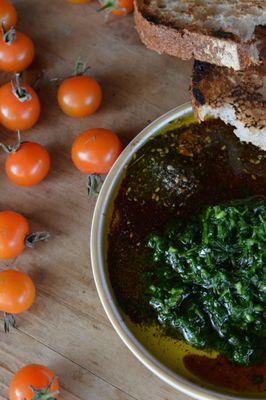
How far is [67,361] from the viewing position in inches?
88.7

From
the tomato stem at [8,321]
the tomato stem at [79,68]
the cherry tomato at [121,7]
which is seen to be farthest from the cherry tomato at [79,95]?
the tomato stem at [8,321]

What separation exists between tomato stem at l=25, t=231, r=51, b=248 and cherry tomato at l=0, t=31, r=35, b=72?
63 centimetres

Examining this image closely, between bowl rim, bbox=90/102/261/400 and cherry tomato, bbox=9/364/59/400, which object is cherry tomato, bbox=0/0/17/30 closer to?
bowl rim, bbox=90/102/261/400

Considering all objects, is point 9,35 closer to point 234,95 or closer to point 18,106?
point 18,106

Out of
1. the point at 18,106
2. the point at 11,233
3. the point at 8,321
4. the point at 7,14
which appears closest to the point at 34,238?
the point at 11,233

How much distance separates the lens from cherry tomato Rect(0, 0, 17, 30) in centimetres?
239

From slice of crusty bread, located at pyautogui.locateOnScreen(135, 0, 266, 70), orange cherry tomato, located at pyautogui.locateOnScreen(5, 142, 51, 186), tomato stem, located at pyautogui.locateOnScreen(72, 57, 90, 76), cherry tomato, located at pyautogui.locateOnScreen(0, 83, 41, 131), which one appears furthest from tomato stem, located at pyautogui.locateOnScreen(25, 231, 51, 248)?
slice of crusty bread, located at pyautogui.locateOnScreen(135, 0, 266, 70)

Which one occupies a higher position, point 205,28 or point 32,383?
point 205,28

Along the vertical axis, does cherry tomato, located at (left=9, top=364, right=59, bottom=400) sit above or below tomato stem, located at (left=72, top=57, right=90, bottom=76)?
below

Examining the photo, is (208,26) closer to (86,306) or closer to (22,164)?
(22,164)

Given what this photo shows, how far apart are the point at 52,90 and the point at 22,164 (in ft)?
1.18

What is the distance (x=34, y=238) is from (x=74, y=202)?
0.66 ft

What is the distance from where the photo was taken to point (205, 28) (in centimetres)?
210

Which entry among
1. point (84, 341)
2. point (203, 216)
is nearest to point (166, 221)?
point (203, 216)
